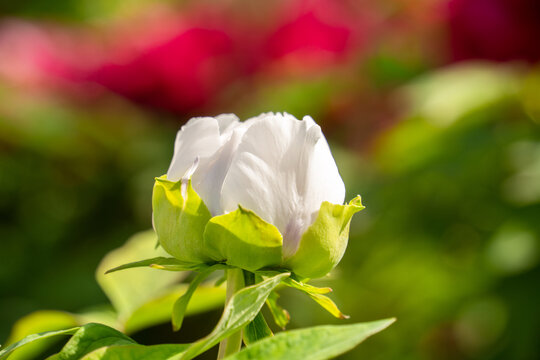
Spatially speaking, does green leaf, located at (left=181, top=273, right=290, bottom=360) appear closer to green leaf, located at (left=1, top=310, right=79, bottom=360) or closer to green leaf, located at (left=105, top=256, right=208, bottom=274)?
green leaf, located at (left=105, top=256, right=208, bottom=274)

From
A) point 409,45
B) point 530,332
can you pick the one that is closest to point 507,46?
point 409,45

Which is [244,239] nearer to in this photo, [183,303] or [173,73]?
[183,303]

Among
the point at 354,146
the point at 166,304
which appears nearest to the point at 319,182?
the point at 166,304

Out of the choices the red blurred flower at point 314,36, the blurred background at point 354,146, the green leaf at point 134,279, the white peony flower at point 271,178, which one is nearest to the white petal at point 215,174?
the white peony flower at point 271,178

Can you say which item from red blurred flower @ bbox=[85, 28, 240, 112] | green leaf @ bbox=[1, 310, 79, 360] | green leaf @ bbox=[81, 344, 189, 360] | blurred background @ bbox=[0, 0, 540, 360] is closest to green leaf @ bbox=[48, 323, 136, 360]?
green leaf @ bbox=[81, 344, 189, 360]

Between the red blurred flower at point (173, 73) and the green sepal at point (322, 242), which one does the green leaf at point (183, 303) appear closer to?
the green sepal at point (322, 242)
